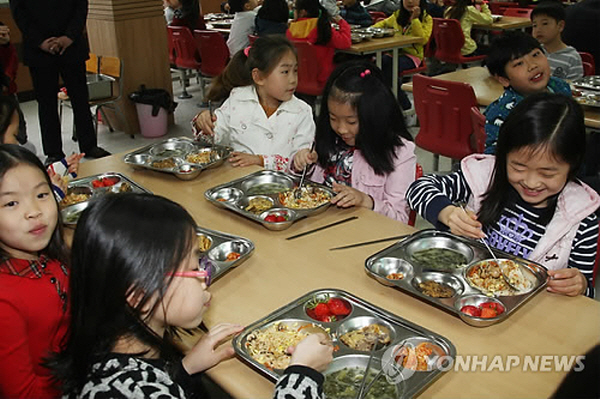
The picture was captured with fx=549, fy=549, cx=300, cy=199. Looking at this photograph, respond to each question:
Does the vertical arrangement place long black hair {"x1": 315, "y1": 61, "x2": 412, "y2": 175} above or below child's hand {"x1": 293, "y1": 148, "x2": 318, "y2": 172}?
above

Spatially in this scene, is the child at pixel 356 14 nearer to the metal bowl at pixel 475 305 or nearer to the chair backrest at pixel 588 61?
the chair backrest at pixel 588 61

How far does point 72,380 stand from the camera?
115cm

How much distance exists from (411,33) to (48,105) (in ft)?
12.4

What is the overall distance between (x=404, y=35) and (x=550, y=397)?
5328mm

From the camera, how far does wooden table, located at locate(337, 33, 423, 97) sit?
531 cm

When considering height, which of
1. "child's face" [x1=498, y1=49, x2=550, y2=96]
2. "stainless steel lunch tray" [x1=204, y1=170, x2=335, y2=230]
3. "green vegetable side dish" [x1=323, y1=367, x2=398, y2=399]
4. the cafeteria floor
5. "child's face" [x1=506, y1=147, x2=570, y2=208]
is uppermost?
"child's face" [x1=498, y1=49, x2=550, y2=96]

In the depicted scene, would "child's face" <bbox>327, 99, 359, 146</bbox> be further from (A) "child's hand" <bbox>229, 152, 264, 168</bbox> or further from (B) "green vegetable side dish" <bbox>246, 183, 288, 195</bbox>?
(A) "child's hand" <bbox>229, 152, 264, 168</bbox>

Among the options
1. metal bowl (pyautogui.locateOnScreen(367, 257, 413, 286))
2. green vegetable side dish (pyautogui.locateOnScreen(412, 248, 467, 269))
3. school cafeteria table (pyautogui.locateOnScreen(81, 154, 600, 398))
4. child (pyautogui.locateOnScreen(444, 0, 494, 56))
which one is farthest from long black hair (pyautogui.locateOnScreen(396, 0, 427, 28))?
metal bowl (pyautogui.locateOnScreen(367, 257, 413, 286))

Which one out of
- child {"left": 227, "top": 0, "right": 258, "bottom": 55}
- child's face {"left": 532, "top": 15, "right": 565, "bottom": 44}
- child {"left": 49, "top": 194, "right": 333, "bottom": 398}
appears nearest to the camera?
child {"left": 49, "top": 194, "right": 333, "bottom": 398}

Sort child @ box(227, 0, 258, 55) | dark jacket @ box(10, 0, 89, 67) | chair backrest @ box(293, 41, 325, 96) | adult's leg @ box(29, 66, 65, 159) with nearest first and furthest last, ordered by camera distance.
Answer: dark jacket @ box(10, 0, 89, 67), adult's leg @ box(29, 66, 65, 159), chair backrest @ box(293, 41, 325, 96), child @ box(227, 0, 258, 55)

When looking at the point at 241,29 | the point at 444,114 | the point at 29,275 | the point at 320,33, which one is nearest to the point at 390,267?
the point at 29,275

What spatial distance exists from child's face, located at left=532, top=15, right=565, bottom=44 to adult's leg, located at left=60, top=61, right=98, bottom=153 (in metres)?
3.54

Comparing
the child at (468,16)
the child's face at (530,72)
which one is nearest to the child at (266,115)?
the child's face at (530,72)

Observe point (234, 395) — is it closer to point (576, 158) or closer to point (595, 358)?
point (595, 358)
